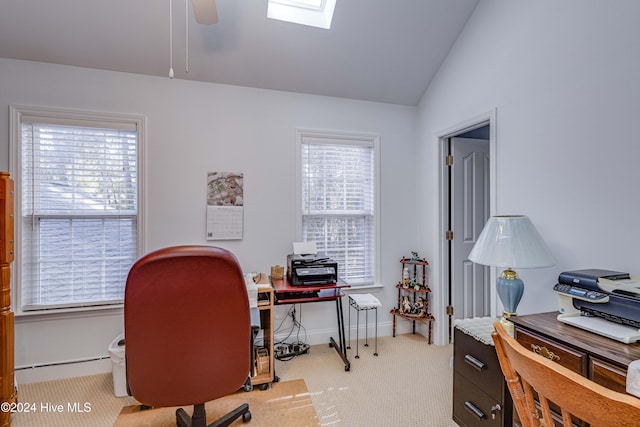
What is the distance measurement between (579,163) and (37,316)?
397 centimetres

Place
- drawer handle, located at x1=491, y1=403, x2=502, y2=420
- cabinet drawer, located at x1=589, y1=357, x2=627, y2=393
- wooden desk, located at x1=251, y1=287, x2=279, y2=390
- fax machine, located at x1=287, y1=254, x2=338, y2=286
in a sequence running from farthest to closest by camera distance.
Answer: fax machine, located at x1=287, y1=254, x2=338, y2=286 < wooden desk, located at x1=251, y1=287, x2=279, y2=390 < drawer handle, located at x1=491, y1=403, x2=502, y2=420 < cabinet drawer, located at x1=589, y1=357, x2=627, y2=393

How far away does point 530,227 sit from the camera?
1773 millimetres

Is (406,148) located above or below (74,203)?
above

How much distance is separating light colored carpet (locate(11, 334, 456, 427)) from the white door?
661mm

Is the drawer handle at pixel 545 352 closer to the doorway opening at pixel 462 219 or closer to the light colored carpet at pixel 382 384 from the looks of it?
the light colored carpet at pixel 382 384

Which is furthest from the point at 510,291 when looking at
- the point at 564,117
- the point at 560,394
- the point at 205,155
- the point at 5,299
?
the point at 5,299

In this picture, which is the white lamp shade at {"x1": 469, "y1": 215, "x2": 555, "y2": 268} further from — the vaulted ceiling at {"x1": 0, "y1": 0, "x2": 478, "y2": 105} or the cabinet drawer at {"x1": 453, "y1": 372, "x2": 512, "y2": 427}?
the vaulted ceiling at {"x1": 0, "y1": 0, "x2": 478, "y2": 105}

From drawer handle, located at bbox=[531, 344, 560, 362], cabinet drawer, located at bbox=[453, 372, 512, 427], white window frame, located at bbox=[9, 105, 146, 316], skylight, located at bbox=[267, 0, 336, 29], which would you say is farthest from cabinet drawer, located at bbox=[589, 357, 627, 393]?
white window frame, located at bbox=[9, 105, 146, 316]

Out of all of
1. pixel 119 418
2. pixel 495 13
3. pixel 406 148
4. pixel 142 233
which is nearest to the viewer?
pixel 119 418

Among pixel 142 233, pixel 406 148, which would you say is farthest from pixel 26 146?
pixel 406 148

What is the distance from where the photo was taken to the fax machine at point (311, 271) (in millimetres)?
2600

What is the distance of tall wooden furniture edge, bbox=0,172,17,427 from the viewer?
6.10 feet

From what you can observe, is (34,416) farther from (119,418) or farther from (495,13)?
(495,13)

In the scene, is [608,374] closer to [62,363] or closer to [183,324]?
[183,324]
